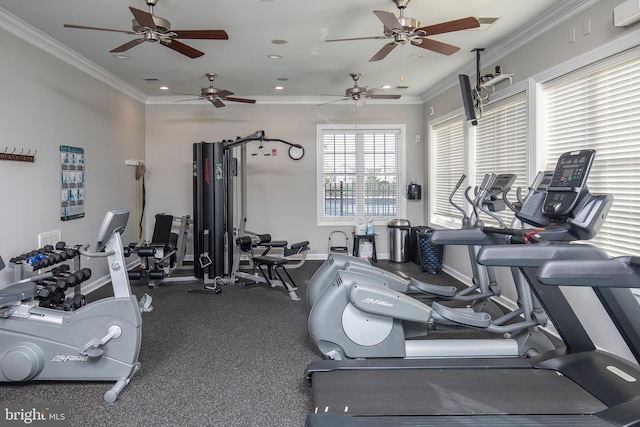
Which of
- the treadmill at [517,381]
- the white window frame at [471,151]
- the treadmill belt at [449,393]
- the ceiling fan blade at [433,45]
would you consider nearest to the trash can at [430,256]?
the white window frame at [471,151]

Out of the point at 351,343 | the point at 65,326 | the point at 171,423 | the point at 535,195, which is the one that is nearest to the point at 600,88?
the point at 535,195

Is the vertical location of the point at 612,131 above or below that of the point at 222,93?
below

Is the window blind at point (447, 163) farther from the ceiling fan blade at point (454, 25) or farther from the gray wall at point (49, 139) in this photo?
the gray wall at point (49, 139)

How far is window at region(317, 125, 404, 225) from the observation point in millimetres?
7074

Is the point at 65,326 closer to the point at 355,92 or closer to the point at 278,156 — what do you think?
the point at 355,92

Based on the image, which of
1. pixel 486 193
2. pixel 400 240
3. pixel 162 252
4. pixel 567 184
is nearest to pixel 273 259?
pixel 162 252

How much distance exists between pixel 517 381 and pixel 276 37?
11.5 ft

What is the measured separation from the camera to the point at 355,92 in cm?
527

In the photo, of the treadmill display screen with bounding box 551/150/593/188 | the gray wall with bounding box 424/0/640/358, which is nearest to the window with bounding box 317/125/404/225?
the gray wall with bounding box 424/0/640/358

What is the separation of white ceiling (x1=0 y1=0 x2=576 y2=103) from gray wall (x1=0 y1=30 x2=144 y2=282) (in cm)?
32

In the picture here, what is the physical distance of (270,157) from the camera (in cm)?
699

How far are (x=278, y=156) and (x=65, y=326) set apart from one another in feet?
15.6

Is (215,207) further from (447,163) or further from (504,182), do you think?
(504,182)

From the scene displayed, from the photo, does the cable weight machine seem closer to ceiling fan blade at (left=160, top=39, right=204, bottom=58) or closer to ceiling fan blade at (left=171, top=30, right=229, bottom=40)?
ceiling fan blade at (left=160, top=39, right=204, bottom=58)
